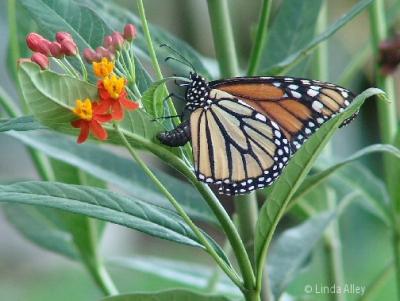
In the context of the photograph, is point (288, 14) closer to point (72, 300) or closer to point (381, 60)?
point (381, 60)

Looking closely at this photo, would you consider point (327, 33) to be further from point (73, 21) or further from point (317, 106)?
point (73, 21)

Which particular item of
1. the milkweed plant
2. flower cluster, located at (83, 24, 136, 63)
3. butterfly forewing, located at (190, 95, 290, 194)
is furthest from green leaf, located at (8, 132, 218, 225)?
flower cluster, located at (83, 24, 136, 63)

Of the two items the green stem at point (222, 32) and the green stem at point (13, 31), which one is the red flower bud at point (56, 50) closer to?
the green stem at point (222, 32)

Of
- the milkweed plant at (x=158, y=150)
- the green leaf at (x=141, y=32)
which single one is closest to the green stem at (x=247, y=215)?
the milkweed plant at (x=158, y=150)

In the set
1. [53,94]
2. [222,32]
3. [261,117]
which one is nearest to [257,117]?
[261,117]

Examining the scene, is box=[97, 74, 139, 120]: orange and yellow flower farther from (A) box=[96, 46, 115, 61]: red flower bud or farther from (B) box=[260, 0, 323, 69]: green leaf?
(B) box=[260, 0, 323, 69]: green leaf

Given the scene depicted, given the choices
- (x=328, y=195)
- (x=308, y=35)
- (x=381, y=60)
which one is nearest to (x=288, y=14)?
(x=308, y=35)
